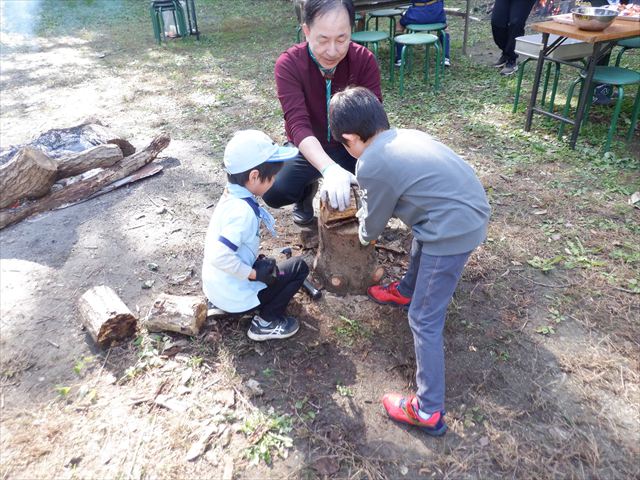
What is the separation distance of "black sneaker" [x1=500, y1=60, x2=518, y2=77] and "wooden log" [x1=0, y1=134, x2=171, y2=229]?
464 cm

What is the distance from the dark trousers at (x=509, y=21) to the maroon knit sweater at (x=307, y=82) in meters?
3.98

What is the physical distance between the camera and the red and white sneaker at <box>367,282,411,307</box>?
8.79ft

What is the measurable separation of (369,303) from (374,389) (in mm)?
633

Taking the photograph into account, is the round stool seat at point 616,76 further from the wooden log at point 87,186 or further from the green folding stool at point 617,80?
the wooden log at point 87,186

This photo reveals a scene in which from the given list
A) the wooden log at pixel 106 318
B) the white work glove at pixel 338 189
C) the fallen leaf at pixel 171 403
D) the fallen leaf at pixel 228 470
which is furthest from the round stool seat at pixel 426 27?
the fallen leaf at pixel 228 470

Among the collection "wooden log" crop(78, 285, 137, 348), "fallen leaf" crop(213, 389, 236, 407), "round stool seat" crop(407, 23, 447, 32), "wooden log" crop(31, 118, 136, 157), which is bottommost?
"fallen leaf" crop(213, 389, 236, 407)

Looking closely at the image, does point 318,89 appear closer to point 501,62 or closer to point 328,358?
point 328,358

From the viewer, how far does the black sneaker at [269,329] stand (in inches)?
96.5

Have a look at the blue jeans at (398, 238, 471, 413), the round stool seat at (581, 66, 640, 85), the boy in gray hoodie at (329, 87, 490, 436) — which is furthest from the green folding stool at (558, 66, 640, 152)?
the blue jeans at (398, 238, 471, 413)

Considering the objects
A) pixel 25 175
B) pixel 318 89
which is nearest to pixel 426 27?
pixel 318 89

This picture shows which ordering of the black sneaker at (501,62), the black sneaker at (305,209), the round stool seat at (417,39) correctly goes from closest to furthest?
the black sneaker at (305,209) → the round stool seat at (417,39) → the black sneaker at (501,62)

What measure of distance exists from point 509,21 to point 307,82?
4.64 meters

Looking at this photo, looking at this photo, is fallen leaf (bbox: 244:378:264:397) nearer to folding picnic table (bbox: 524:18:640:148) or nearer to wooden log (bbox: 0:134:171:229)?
wooden log (bbox: 0:134:171:229)

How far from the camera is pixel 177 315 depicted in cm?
247
